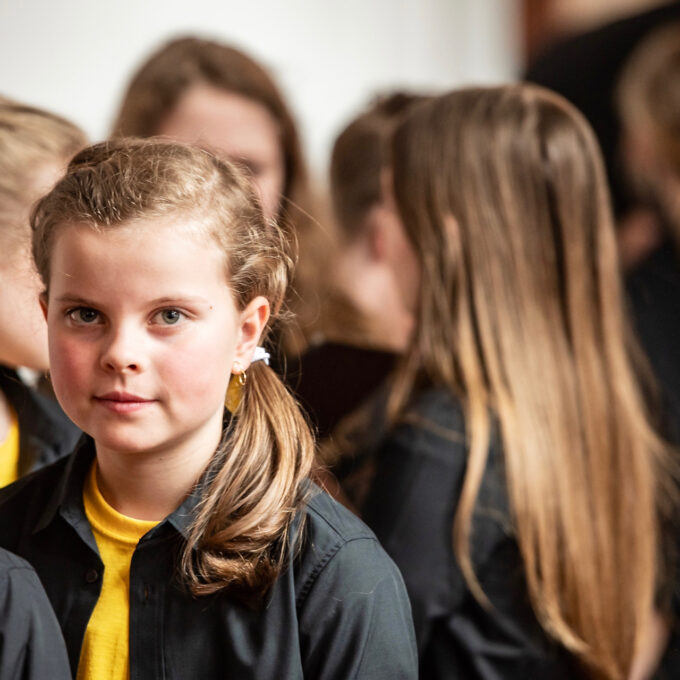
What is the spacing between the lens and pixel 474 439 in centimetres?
107

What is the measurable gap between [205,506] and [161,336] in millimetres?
119

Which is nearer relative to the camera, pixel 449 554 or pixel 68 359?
pixel 68 359

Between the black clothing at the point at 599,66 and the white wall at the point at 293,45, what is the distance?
0.32 metres

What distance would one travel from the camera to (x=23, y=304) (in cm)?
65

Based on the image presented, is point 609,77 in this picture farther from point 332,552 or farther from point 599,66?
point 332,552

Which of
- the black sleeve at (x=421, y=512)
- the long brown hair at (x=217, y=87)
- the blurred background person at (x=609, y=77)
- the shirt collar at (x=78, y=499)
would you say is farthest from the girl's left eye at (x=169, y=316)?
the blurred background person at (x=609, y=77)

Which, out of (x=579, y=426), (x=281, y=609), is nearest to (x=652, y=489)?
(x=579, y=426)

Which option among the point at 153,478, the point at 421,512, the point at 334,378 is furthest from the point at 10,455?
the point at 421,512

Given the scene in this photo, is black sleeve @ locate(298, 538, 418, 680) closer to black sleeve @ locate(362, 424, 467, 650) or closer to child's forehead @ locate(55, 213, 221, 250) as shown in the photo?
child's forehead @ locate(55, 213, 221, 250)

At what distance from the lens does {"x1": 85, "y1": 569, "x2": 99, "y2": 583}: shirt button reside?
591mm

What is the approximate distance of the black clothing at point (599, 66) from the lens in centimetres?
247

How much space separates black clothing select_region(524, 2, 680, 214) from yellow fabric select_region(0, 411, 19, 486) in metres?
1.92

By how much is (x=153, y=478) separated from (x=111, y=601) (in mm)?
79

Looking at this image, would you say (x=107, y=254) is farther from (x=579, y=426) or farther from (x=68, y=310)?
(x=579, y=426)
